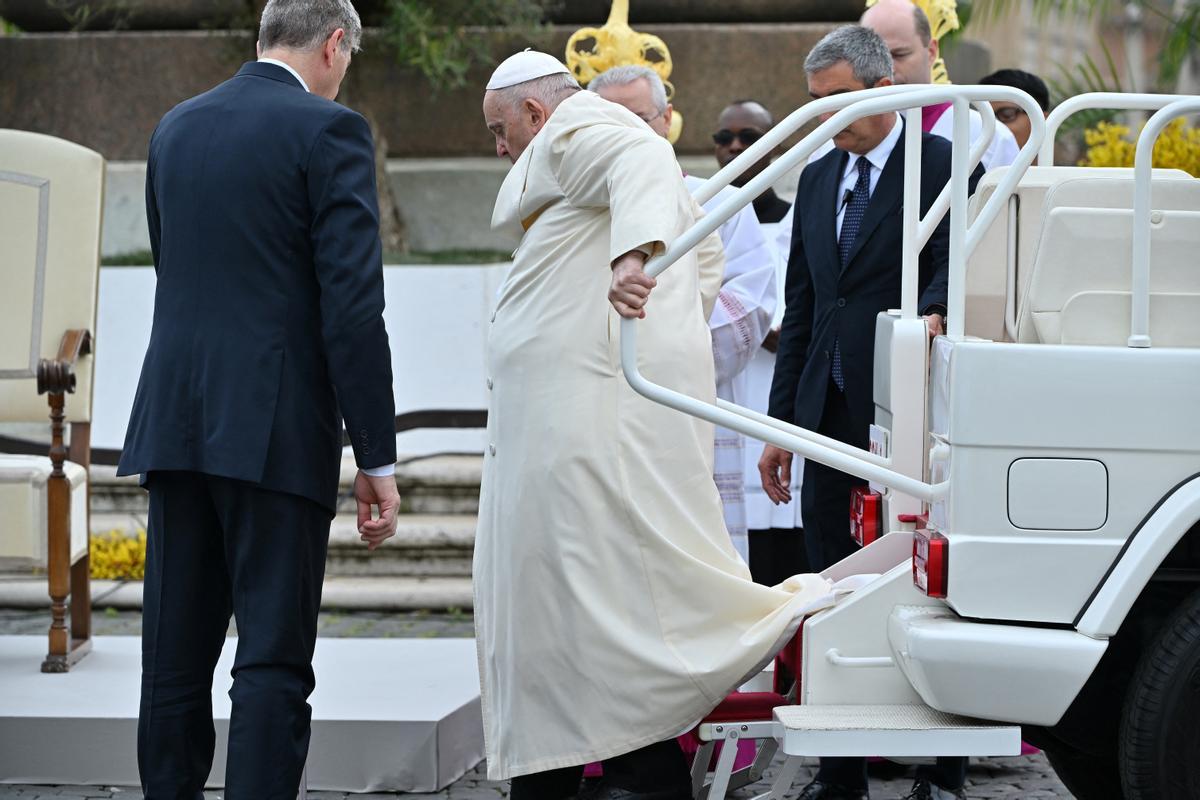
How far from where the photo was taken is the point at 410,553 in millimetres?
7176

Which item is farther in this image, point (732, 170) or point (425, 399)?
point (425, 399)

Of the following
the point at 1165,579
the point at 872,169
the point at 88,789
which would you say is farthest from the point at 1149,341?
the point at 88,789

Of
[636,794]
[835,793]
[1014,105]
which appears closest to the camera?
[636,794]

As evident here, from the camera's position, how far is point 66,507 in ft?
17.2

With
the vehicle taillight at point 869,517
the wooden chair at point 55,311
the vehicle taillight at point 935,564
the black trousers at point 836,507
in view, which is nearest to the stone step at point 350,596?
the wooden chair at point 55,311

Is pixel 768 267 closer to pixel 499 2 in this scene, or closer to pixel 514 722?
pixel 514 722

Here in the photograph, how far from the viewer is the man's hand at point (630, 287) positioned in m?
3.20

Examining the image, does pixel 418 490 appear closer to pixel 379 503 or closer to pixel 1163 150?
pixel 1163 150

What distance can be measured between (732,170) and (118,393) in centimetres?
542

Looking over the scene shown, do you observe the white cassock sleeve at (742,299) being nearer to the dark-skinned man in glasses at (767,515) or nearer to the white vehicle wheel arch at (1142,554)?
the dark-skinned man in glasses at (767,515)

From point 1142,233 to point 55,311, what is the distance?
12.4 ft

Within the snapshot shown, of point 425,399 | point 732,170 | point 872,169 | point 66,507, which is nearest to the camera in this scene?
point 732,170

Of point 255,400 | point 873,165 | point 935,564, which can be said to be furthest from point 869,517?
point 255,400

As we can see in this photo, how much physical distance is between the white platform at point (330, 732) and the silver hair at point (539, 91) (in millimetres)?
1682
